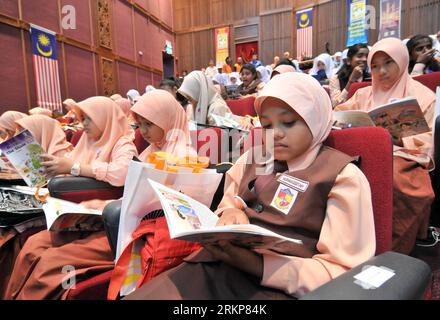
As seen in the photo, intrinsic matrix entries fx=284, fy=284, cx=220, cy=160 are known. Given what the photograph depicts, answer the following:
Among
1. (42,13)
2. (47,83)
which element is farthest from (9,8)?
(47,83)

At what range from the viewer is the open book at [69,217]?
1121 millimetres

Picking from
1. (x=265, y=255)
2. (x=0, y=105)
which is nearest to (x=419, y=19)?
(x=265, y=255)

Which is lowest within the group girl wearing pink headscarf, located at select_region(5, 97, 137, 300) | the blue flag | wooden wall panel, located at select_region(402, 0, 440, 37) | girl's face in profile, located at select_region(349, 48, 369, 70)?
girl wearing pink headscarf, located at select_region(5, 97, 137, 300)

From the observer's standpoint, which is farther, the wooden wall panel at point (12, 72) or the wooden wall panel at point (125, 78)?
the wooden wall panel at point (125, 78)

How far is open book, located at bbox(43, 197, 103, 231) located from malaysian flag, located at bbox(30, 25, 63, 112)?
498 centimetres

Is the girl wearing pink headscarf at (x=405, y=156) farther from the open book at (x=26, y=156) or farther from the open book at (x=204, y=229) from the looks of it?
the open book at (x=26, y=156)

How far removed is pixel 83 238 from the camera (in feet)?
4.10

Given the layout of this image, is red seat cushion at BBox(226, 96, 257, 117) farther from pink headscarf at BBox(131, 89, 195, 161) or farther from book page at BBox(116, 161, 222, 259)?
book page at BBox(116, 161, 222, 259)

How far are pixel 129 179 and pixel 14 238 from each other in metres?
0.98

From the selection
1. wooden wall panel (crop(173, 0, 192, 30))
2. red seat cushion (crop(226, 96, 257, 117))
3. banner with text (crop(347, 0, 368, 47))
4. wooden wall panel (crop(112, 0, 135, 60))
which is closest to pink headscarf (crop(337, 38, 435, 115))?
red seat cushion (crop(226, 96, 257, 117))

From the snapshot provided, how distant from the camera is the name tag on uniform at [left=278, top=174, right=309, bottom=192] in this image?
2.59 feet

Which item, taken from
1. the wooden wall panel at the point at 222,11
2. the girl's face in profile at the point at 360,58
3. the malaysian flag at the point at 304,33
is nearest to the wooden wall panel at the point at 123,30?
the wooden wall panel at the point at 222,11

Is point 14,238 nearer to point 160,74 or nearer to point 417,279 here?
point 417,279

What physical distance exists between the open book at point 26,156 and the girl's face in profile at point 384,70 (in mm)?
2092
